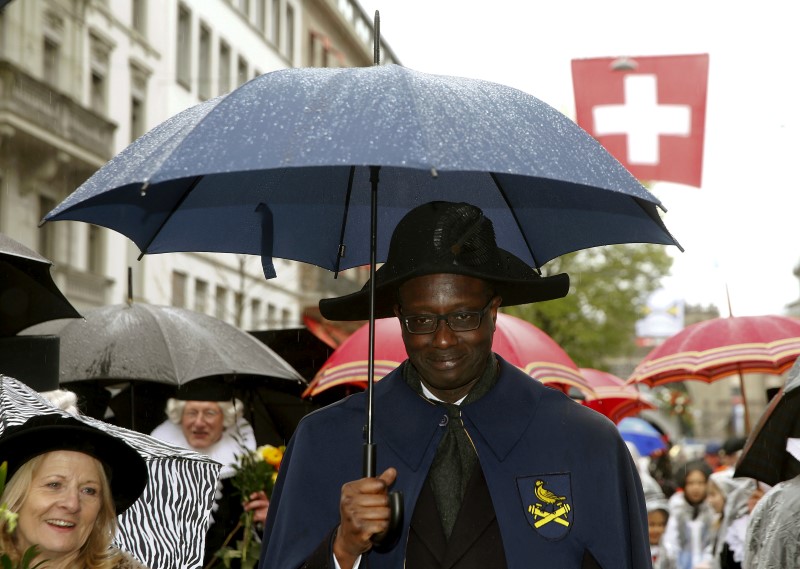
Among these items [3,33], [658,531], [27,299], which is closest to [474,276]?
[27,299]

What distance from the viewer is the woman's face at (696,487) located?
1496 cm

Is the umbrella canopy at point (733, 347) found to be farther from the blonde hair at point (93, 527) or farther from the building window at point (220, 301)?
the building window at point (220, 301)

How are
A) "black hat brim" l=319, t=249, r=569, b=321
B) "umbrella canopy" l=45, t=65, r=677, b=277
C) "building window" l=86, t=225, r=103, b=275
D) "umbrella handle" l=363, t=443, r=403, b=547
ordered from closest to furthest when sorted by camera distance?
"umbrella canopy" l=45, t=65, r=677, b=277, "umbrella handle" l=363, t=443, r=403, b=547, "black hat brim" l=319, t=249, r=569, b=321, "building window" l=86, t=225, r=103, b=275

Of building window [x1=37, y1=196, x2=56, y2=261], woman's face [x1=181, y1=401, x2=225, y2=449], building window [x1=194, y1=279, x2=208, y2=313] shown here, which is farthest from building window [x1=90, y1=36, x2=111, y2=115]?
woman's face [x1=181, y1=401, x2=225, y2=449]

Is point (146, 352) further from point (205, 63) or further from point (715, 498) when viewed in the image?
point (205, 63)

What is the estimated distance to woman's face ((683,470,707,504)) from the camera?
14961mm

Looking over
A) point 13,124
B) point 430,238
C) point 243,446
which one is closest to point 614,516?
point 430,238

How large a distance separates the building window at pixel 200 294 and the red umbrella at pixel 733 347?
21177 mm

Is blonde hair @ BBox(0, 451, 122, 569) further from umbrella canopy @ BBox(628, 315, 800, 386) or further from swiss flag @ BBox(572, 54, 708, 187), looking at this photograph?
swiss flag @ BBox(572, 54, 708, 187)

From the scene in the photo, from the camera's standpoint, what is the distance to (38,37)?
22969mm

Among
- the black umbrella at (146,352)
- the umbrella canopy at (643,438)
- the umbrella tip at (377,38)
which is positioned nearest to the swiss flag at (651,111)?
the black umbrella at (146,352)

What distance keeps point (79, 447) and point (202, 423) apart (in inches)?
151

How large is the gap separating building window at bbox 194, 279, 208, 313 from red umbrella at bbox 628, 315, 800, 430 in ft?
69.5

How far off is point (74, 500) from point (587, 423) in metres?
1.53
